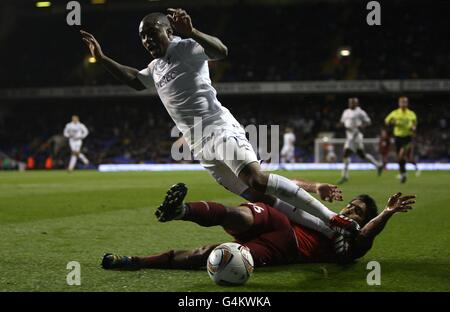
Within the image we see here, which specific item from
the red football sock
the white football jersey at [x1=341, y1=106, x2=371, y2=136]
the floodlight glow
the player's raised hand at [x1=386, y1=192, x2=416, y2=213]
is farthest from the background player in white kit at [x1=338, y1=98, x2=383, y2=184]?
the floodlight glow

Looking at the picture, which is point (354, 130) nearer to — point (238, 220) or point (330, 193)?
point (330, 193)

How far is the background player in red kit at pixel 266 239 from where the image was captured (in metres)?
4.39

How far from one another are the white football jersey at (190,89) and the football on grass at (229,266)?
1.23m

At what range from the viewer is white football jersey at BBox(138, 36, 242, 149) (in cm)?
497

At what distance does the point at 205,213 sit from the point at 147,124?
109 ft

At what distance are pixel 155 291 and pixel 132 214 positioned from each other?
4.88 m

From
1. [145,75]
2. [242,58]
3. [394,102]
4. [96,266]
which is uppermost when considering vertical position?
[242,58]

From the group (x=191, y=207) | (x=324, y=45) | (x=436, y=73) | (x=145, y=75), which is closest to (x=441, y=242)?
(x=191, y=207)

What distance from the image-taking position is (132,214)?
8.62 meters

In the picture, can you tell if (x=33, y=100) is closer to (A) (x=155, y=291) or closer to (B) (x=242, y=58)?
(B) (x=242, y=58)

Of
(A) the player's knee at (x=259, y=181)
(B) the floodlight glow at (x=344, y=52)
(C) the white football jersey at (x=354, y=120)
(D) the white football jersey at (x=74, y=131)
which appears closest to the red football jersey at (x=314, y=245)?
(A) the player's knee at (x=259, y=181)

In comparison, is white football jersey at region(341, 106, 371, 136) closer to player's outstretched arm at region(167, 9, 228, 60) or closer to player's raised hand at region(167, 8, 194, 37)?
player's outstretched arm at region(167, 9, 228, 60)
